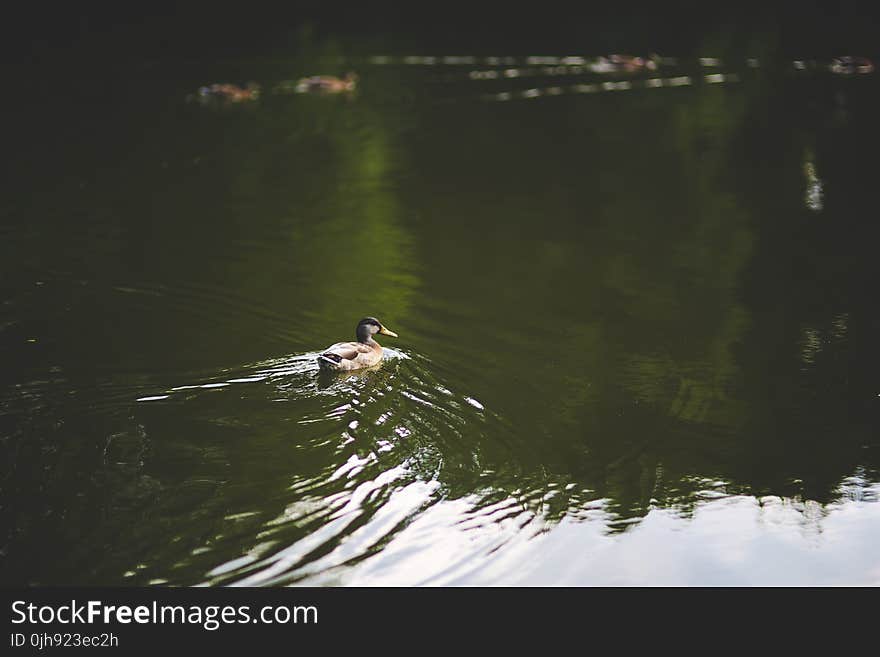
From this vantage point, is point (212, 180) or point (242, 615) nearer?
point (242, 615)

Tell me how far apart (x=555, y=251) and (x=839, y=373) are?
5.70 metres

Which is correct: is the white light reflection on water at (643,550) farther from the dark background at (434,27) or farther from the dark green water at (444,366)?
the dark background at (434,27)

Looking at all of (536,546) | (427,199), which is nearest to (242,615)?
(536,546)

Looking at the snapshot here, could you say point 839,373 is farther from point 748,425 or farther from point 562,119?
point 562,119

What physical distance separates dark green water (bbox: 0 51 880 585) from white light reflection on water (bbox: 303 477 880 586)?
25mm

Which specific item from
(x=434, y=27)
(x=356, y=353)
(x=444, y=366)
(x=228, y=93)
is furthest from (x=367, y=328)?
(x=434, y=27)

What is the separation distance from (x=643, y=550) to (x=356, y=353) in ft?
12.9

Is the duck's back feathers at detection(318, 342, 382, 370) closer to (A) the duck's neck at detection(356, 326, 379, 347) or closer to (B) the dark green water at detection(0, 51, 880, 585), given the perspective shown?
(B) the dark green water at detection(0, 51, 880, 585)

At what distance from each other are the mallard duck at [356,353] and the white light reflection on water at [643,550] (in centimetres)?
276

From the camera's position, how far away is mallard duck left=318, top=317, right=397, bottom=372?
1070 cm

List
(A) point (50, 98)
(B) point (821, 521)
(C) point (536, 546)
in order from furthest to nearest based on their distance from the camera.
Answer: (A) point (50, 98) → (B) point (821, 521) → (C) point (536, 546)

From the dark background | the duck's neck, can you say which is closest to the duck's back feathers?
the duck's neck

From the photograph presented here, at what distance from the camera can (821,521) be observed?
28.0 feet

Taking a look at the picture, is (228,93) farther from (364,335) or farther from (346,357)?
(346,357)
